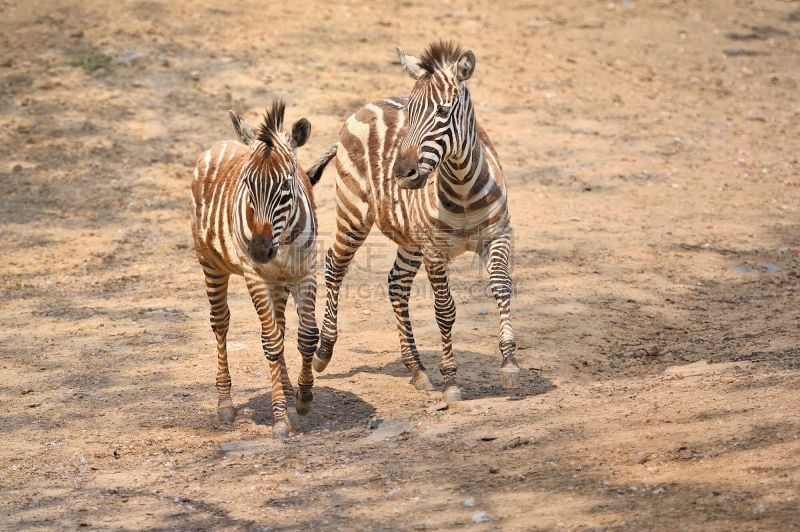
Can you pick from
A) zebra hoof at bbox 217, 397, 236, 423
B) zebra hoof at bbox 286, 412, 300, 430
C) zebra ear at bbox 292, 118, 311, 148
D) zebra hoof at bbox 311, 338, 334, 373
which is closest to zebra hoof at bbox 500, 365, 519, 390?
zebra hoof at bbox 286, 412, 300, 430

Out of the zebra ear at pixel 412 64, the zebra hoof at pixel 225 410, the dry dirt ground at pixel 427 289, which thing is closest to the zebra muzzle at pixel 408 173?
the zebra ear at pixel 412 64

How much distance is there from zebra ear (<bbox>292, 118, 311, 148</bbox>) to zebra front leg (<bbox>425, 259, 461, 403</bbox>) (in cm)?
143

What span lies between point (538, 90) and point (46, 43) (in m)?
7.55

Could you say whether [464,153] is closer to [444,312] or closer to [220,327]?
[444,312]

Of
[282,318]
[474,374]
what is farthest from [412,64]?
[474,374]

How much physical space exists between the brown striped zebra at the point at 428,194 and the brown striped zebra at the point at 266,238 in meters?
0.78

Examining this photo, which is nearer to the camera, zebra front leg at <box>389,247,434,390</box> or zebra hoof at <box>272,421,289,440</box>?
zebra hoof at <box>272,421,289,440</box>

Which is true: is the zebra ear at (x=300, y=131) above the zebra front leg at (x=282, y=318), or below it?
above

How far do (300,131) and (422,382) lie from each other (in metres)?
2.36

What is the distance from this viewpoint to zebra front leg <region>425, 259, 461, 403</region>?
799 centimetres

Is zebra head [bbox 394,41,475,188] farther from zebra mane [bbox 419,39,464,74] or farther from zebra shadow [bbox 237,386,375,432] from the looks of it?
zebra shadow [bbox 237,386,375,432]

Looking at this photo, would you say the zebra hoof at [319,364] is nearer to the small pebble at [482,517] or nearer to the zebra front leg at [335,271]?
the zebra front leg at [335,271]

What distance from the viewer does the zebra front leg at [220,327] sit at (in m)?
7.93

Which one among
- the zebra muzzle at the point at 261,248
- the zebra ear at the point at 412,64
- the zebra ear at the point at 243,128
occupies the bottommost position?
the zebra muzzle at the point at 261,248
